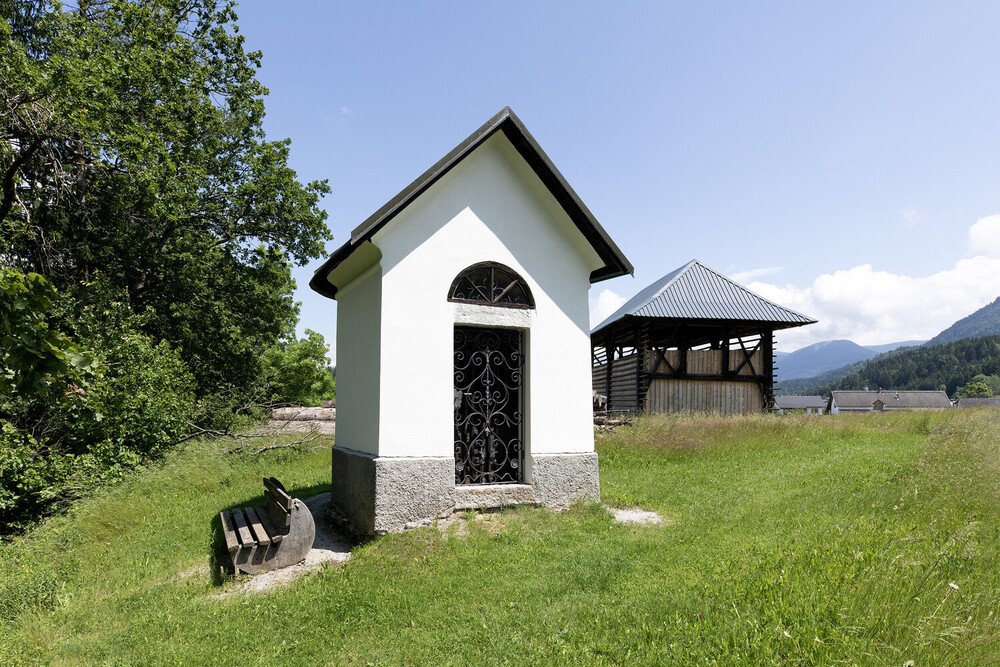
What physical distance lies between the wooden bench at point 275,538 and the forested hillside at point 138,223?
474cm

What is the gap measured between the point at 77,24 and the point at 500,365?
13617 mm

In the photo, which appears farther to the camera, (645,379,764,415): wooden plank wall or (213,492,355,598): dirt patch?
(645,379,764,415): wooden plank wall

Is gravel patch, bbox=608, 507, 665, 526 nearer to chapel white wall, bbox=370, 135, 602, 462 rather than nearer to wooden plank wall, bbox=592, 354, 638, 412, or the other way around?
chapel white wall, bbox=370, 135, 602, 462

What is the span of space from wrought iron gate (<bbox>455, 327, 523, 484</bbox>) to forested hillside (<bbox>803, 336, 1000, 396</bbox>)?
11369cm

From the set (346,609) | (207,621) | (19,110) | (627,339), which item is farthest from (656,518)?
(627,339)

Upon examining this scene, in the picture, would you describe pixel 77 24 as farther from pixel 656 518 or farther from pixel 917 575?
pixel 917 575

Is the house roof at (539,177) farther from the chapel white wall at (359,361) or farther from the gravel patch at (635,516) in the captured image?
the gravel patch at (635,516)

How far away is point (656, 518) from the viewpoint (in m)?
7.86

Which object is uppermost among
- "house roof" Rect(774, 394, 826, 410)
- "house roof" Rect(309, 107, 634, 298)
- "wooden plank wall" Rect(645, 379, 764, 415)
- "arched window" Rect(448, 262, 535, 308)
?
"house roof" Rect(309, 107, 634, 298)

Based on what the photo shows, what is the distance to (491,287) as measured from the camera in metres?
7.94

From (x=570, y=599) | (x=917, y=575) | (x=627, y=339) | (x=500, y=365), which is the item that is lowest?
(x=570, y=599)

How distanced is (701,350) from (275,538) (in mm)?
17852

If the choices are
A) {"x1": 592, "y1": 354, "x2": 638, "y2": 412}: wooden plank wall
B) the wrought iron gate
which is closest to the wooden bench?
the wrought iron gate

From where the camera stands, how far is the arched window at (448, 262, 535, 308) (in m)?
7.82
